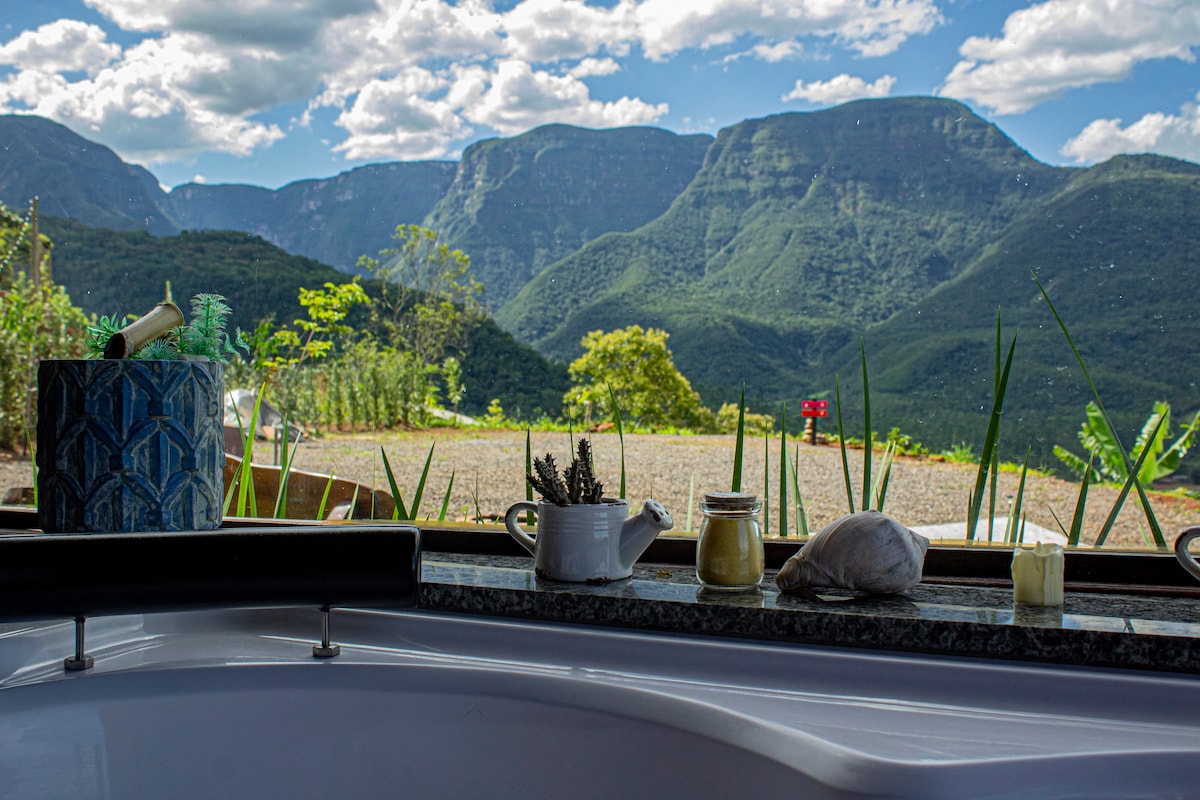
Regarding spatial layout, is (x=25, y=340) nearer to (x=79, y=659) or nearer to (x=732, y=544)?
(x=79, y=659)

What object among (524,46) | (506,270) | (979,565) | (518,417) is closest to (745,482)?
(518,417)

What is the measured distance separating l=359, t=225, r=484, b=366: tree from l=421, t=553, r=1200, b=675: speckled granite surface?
2.62 metres

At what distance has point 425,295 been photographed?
342cm

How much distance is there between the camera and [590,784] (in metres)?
0.64

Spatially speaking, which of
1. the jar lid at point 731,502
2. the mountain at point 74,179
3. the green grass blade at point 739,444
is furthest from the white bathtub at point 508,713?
the mountain at point 74,179

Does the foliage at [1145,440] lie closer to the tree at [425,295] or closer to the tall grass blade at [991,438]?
the tall grass blade at [991,438]

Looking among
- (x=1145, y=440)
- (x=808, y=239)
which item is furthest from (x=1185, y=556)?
(x=808, y=239)

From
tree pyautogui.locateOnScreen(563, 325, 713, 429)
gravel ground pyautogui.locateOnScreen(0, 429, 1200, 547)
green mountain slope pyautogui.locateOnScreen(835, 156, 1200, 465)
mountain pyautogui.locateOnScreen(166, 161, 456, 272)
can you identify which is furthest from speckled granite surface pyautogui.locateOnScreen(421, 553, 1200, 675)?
tree pyautogui.locateOnScreen(563, 325, 713, 429)

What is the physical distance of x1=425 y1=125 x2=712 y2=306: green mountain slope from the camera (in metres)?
3.16

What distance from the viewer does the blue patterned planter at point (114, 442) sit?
828 mm

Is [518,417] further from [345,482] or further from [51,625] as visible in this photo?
[51,625]

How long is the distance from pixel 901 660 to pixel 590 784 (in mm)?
253

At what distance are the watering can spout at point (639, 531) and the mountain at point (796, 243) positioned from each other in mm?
1979

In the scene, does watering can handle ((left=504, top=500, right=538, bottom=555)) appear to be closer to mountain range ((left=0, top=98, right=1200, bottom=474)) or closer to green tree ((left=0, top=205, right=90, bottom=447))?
mountain range ((left=0, top=98, right=1200, bottom=474))
